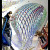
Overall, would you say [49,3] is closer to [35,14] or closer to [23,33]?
[35,14]

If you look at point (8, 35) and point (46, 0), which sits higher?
point (46, 0)

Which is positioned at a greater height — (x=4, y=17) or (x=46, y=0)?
(x=46, y=0)

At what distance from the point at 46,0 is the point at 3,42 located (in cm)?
66

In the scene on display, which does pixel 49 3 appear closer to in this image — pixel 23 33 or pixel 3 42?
pixel 23 33

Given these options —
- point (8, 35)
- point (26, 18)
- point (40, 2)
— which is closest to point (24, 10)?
point (26, 18)

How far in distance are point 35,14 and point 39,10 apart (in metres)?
0.07

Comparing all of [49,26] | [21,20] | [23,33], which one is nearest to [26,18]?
[21,20]

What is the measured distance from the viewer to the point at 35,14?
3.66 ft

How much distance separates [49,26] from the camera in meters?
1.12

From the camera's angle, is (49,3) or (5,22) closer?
(5,22)

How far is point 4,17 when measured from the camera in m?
1.06

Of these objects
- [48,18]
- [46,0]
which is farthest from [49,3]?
[48,18]

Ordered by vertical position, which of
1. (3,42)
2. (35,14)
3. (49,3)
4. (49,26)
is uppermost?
(49,3)

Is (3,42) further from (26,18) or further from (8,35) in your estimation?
(26,18)
